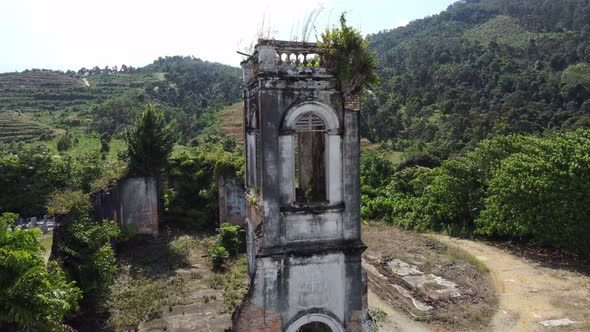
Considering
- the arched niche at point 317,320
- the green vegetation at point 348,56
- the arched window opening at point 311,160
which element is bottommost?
the arched niche at point 317,320

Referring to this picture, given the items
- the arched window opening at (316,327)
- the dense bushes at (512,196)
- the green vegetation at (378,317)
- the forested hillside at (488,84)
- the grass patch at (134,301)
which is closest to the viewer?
the arched window opening at (316,327)

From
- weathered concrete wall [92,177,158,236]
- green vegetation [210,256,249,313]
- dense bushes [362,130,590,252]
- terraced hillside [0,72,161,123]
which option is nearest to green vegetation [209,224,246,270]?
green vegetation [210,256,249,313]

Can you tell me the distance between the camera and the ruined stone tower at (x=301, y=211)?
7273mm

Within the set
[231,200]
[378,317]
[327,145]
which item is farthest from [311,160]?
[231,200]

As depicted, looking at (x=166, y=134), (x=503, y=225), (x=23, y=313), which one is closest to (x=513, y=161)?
(x=503, y=225)

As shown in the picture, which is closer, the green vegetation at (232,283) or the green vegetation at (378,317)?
the green vegetation at (378,317)

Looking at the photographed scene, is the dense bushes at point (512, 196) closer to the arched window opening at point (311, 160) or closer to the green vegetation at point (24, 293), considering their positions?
the arched window opening at point (311, 160)

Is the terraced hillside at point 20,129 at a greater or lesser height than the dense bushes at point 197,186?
greater

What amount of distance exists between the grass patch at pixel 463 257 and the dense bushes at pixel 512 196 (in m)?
1.75

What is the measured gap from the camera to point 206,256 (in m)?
18.2

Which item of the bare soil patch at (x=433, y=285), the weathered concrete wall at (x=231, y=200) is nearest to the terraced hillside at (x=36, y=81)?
the weathered concrete wall at (x=231, y=200)

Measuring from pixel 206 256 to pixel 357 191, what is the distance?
1205cm

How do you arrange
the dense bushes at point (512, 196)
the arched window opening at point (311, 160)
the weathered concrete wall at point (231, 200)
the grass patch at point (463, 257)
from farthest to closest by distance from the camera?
the weathered concrete wall at point (231, 200)
the grass patch at point (463, 257)
the dense bushes at point (512, 196)
the arched window opening at point (311, 160)

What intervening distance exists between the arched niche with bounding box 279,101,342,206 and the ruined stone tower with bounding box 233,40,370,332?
2 cm
